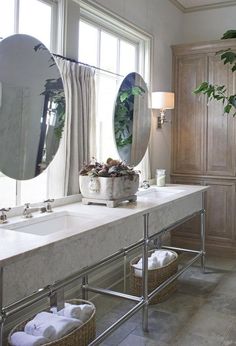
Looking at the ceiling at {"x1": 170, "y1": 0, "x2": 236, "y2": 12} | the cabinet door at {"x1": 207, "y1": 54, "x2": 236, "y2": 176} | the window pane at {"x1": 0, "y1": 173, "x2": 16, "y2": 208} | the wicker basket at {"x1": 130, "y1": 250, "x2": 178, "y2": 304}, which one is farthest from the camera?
the ceiling at {"x1": 170, "y1": 0, "x2": 236, "y2": 12}

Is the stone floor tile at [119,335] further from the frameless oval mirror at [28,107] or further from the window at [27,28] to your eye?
the frameless oval mirror at [28,107]

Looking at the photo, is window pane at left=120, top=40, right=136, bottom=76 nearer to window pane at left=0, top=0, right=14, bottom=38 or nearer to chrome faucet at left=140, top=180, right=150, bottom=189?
chrome faucet at left=140, top=180, right=150, bottom=189

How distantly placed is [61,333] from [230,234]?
287 cm

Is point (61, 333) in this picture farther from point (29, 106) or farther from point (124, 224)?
point (29, 106)

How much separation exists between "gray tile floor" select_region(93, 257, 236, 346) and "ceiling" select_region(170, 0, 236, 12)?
313 centimetres

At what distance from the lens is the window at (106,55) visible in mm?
3182

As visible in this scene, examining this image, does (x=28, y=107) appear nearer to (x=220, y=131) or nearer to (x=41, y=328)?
(x=41, y=328)

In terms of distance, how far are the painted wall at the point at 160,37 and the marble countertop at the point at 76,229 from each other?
0.92m

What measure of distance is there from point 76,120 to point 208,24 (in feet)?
8.99

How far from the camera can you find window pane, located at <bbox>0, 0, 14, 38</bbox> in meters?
2.38

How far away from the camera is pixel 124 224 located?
2.42 metres

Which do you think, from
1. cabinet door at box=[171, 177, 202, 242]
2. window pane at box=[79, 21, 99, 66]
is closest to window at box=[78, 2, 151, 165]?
window pane at box=[79, 21, 99, 66]

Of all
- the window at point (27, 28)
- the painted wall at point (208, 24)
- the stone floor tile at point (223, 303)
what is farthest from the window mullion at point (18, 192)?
the painted wall at point (208, 24)

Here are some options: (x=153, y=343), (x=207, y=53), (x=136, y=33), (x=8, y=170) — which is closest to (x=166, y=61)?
(x=207, y=53)
